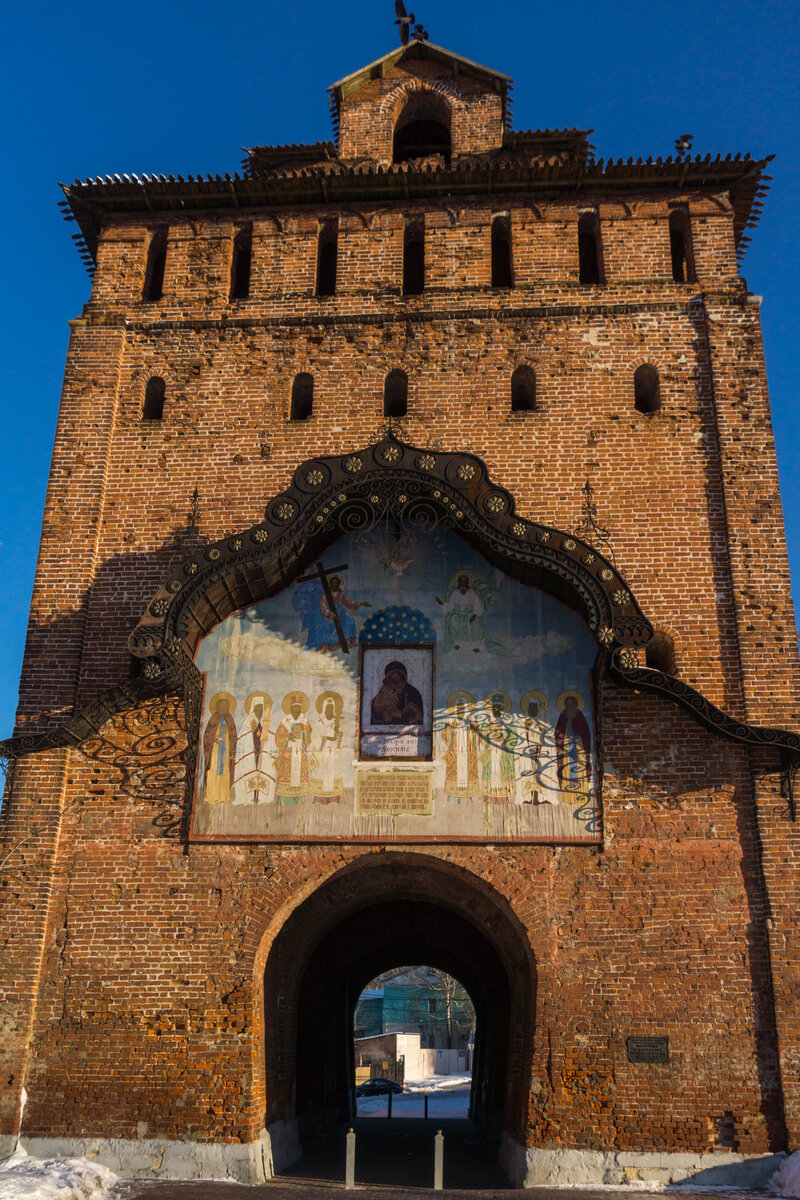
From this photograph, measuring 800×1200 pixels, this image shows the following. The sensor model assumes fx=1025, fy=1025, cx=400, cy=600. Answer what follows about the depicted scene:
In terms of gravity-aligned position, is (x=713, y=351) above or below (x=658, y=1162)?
above

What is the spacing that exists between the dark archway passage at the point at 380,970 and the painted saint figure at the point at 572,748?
5.28 feet

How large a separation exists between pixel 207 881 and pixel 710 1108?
636cm

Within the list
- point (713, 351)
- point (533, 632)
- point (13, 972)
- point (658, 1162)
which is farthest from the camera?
point (713, 351)

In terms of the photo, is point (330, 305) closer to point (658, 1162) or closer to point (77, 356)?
point (77, 356)

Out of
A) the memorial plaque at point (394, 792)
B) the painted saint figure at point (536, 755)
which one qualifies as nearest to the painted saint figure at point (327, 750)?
the memorial plaque at point (394, 792)

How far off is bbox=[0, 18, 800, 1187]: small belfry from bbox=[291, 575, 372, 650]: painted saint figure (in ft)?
0.13

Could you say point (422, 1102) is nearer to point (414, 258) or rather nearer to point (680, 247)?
point (414, 258)

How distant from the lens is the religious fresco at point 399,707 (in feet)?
41.9

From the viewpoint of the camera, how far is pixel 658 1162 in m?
11.3

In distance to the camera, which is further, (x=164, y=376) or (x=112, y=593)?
(x=164, y=376)

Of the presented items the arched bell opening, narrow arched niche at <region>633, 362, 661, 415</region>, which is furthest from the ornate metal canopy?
narrow arched niche at <region>633, 362, 661, 415</region>

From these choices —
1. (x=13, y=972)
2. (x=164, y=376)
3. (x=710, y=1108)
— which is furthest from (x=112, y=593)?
(x=710, y=1108)

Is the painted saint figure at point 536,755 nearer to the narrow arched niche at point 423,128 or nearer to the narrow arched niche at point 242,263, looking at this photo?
the narrow arched niche at point 242,263

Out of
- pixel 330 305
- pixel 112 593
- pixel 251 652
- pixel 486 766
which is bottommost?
pixel 486 766
